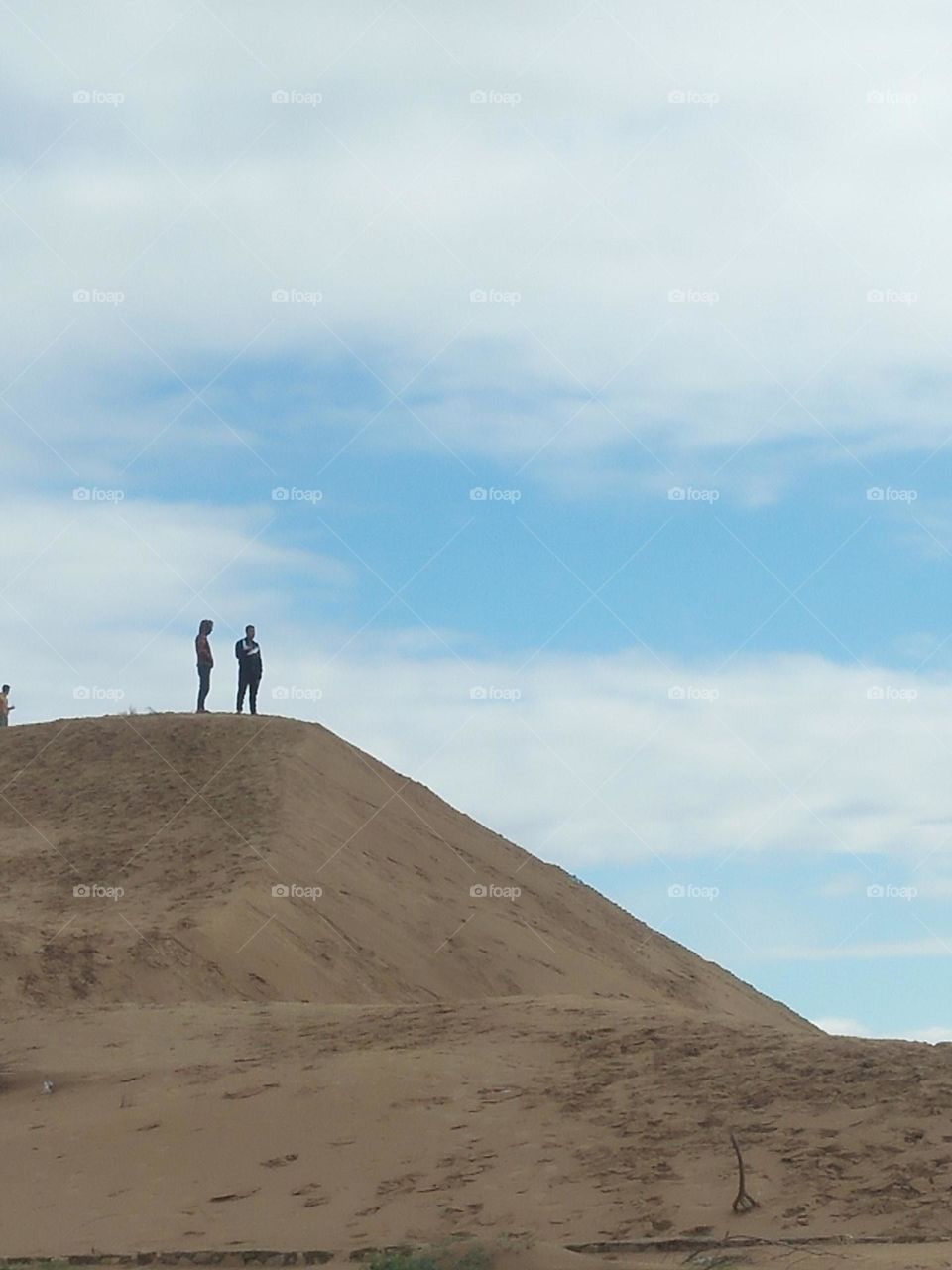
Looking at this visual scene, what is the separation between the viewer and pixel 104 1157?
1424 cm

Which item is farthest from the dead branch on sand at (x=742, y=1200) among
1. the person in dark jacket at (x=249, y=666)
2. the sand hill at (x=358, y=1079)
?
the person in dark jacket at (x=249, y=666)

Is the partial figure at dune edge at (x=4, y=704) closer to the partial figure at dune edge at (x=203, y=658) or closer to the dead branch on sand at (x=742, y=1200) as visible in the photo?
the partial figure at dune edge at (x=203, y=658)

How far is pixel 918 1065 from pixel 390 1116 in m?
4.23

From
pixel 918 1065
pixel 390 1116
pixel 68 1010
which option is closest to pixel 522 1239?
pixel 390 1116

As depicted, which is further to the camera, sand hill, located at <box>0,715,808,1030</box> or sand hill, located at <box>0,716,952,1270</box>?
sand hill, located at <box>0,715,808,1030</box>

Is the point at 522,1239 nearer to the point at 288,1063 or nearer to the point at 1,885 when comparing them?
the point at 288,1063

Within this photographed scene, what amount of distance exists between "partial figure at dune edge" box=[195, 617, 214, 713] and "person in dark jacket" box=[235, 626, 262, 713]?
54cm

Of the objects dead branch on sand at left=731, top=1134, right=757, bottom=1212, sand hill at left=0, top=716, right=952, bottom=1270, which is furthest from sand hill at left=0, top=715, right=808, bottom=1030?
dead branch on sand at left=731, top=1134, right=757, bottom=1212

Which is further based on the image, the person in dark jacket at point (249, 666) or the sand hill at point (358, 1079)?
the person in dark jacket at point (249, 666)

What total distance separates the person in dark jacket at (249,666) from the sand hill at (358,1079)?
213 cm

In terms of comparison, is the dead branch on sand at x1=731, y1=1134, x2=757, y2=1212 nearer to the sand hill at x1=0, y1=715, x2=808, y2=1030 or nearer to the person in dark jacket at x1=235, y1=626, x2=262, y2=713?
the sand hill at x1=0, y1=715, x2=808, y2=1030

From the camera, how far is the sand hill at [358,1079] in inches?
473

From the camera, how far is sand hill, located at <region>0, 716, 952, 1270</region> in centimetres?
1201

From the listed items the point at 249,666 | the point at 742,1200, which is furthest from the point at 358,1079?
the point at 249,666
